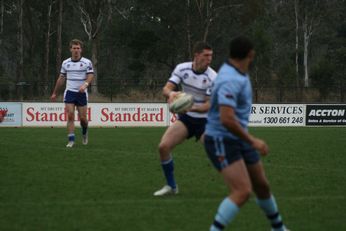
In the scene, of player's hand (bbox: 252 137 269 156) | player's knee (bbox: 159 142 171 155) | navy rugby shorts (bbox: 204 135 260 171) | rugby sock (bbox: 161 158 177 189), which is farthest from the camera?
rugby sock (bbox: 161 158 177 189)

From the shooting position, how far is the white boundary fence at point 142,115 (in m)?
31.3

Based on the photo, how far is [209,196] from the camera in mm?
10211

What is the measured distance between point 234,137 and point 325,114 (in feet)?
92.8

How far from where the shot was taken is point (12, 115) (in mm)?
31203

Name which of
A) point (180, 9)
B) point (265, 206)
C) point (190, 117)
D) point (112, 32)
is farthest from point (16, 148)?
point (112, 32)

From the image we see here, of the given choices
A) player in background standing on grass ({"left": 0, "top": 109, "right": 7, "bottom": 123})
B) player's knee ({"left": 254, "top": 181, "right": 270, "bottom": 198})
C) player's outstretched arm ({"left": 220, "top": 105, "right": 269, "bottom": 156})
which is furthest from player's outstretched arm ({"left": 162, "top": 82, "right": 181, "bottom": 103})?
player in background standing on grass ({"left": 0, "top": 109, "right": 7, "bottom": 123})

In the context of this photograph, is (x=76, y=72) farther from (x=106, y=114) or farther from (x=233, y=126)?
(x=106, y=114)

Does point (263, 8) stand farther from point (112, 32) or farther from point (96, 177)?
point (96, 177)

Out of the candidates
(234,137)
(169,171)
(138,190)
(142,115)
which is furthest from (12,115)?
(234,137)

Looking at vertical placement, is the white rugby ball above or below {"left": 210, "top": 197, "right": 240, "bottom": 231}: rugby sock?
above

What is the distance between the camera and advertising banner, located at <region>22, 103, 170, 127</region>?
3136cm

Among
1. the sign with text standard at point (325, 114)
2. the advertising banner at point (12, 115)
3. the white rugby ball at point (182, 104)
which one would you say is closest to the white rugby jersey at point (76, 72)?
the white rugby ball at point (182, 104)

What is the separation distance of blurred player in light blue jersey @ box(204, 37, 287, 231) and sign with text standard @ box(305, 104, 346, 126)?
27.5 m

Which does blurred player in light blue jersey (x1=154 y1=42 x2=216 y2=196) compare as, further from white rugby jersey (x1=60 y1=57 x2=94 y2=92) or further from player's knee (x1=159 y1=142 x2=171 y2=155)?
white rugby jersey (x1=60 y1=57 x2=94 y2=92)
